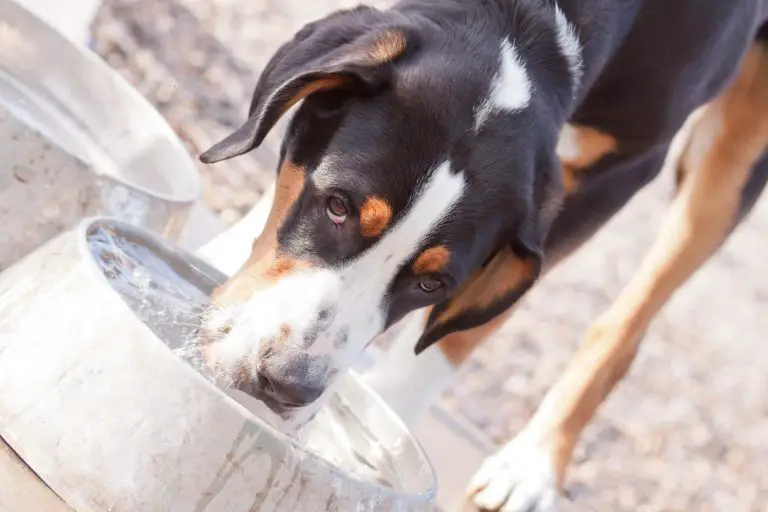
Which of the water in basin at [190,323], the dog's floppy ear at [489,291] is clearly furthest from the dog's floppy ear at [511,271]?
the water in basin at [190,323]

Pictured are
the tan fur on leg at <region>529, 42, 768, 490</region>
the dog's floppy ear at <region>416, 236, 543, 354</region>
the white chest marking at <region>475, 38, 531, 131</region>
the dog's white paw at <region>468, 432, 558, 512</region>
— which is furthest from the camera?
the tan fur on leg at <region>529, 42, 768, 490</region>

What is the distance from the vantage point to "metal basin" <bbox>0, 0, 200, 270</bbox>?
1.74 ft

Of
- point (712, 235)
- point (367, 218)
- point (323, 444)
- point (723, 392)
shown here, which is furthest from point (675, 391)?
point (323, 444)

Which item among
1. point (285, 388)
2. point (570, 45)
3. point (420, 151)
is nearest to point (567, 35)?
point (570, 45)

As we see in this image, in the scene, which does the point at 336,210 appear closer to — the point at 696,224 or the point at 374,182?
the point at 374,182

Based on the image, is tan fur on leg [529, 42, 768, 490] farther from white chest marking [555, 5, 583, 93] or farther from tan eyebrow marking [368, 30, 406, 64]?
tan eyebrow marking [368, 30, 406, 64]

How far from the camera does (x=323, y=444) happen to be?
0.65 metres

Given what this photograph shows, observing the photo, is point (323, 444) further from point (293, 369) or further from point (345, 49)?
point (345, 49)

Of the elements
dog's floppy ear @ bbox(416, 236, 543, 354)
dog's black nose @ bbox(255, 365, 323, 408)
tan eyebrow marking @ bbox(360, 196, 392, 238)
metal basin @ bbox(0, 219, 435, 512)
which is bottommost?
dog's floppy ear @ bbox(416, 236, 543, 354)

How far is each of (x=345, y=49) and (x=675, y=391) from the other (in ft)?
4.16

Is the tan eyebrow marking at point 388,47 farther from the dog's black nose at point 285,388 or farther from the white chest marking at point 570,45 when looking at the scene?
the dog's black nose at point 285,388

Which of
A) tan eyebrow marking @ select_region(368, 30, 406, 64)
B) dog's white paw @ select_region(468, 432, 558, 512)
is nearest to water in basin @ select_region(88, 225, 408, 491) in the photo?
tan eyebrow marking @ select_region(368, 30, 406, 64)

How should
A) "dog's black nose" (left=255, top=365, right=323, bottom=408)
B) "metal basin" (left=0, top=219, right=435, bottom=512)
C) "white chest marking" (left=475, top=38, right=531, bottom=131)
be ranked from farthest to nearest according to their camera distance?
"white chest marking" (left=475, top=38, right=531, bottom=131) < "dog's black nose" (left=255, top=365, right=323, bottom=408) < "metal basin" (left=0, top=219, right=435, bottom=512)

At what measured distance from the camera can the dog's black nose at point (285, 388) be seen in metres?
0.78
